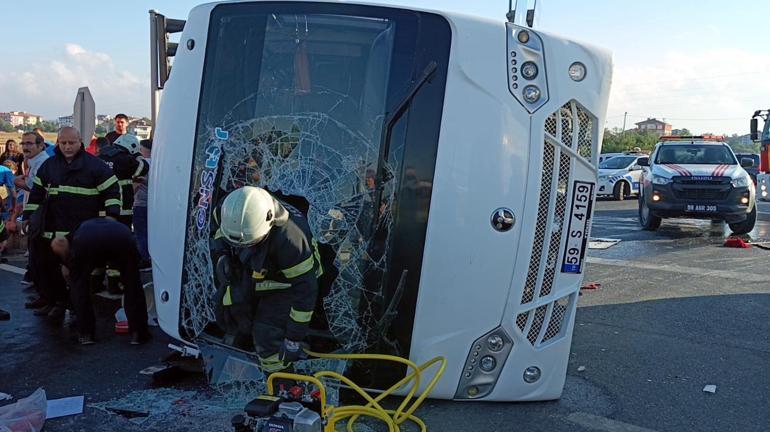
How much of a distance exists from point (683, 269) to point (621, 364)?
4318mm

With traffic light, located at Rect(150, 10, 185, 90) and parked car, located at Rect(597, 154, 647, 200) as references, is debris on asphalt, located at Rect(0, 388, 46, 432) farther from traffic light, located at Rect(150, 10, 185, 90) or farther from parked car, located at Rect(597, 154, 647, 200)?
parked car, located at Rect(597, 154, 647, 200)

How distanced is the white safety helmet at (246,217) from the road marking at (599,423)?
2.07 meters

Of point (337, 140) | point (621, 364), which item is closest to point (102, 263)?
point (337, 140)

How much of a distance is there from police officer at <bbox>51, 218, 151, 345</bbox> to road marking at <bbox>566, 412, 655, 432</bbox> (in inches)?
130

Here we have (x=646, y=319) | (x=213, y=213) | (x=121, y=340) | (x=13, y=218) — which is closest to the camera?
(x=213, y=213)

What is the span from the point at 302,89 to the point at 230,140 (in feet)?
1.65

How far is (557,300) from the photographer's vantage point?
12.1 feet

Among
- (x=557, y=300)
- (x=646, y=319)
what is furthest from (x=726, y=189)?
(x=557, y=300)

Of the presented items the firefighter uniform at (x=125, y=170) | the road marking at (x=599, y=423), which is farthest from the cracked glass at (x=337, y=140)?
the firefighter uniform at (x=125, y=170)

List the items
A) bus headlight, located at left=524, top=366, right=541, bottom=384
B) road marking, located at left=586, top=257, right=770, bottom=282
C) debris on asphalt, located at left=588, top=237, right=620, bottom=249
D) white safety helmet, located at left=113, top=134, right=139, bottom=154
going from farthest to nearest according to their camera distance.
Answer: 1. debris on asphalt, located at left=588, top=237, right=620, bottom=249
2. road marking, located at left=586, top=257, right=770, bottom=282
3. white safety helmet, located at left=113, top=134, right=139, bottom=154
4. bus headlight, located at left=524, top=366, right=541, bottom=384

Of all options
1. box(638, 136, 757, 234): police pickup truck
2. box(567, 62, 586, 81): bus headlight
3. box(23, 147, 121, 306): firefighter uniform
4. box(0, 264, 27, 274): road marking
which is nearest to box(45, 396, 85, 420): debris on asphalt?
box(23, 147, 121, 306): firefighter uniform

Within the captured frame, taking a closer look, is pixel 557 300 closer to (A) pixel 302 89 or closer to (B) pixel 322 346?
(B) pixel 322 346

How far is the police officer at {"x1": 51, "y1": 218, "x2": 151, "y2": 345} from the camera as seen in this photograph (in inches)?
195

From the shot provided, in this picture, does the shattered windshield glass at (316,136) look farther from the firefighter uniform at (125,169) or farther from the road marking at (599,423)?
the firefighter uniform at (125,169)
